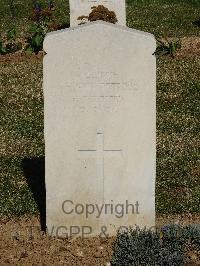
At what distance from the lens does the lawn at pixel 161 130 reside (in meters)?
7.82

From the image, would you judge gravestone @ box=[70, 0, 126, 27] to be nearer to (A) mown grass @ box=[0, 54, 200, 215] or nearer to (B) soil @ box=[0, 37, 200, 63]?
(B) soil @ box=[0, 37, 200, 63]

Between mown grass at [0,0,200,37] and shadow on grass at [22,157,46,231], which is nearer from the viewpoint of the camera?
shadow on grass at [22,157,46,231]

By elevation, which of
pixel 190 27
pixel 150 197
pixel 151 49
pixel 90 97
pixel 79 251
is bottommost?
pixel 79 251

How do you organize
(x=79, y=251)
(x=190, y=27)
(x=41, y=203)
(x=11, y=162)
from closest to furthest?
(x=79, y=251), (x=41, y=203), (x=11, y=162), (x=190, y=27)

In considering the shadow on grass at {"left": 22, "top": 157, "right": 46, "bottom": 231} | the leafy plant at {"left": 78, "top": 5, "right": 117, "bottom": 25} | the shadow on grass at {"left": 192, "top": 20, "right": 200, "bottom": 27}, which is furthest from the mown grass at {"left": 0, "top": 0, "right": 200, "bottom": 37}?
the shadow on grass at {"left": 22, "top": 157, "right": 46, "bottom": 231}

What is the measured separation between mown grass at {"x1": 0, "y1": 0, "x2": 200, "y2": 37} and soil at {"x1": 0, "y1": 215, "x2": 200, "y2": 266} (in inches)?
418

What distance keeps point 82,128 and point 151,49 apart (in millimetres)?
997

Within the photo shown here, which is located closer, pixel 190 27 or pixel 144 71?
pixel 144 71

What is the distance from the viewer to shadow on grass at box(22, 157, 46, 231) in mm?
7470

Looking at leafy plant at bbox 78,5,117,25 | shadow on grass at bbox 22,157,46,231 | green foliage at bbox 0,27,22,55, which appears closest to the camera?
shadow on grass at bbox 22,157,46,231

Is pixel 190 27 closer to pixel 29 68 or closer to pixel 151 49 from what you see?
pixel 29 68

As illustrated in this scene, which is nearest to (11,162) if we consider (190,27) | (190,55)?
(190,55)

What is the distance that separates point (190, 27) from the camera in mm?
17406

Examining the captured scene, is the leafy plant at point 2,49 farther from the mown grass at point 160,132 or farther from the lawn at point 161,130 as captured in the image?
the mown grass at point 160,132
